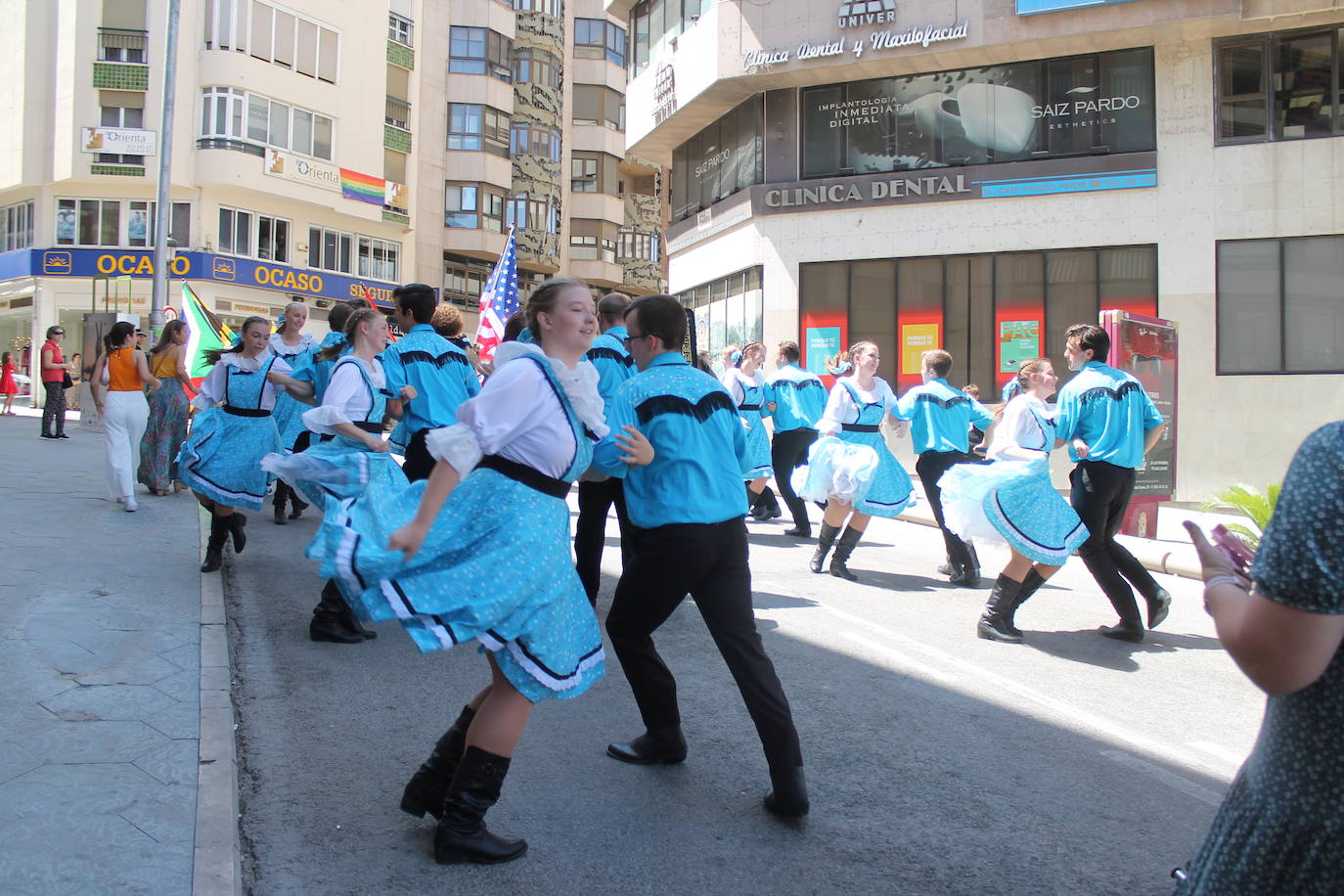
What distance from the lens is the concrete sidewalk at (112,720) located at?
11.1 feet

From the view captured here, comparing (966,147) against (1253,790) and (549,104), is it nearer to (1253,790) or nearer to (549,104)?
(1253,790)

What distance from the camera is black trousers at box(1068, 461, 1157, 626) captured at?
23.8ft

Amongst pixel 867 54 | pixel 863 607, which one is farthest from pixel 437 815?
pixel 867 54

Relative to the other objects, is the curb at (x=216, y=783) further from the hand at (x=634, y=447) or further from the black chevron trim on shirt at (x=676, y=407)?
the black chevron trim on shirt at (x=676, y=407)

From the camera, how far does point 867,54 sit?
21125 mm

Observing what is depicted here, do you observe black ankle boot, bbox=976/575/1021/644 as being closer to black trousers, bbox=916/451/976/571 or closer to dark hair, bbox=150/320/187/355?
black trousers, bbox=916/451/976/571

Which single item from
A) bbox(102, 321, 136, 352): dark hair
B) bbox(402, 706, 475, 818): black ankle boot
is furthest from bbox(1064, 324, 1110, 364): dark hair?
bbox(102, 321, 136, 352): dark hair

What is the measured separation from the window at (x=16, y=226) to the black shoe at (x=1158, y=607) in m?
38.4

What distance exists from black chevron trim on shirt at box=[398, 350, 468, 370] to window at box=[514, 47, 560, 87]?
4544cm

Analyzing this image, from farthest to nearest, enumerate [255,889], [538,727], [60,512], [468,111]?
[468,111] < [60,512] < [538,727] < [255,889]

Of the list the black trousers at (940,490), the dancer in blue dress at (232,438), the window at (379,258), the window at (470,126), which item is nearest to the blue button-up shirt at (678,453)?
the dancer in blue dress at (232,438)

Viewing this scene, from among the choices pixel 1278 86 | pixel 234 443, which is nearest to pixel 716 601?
pixel 234 443

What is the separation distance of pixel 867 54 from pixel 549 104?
32.6 metres

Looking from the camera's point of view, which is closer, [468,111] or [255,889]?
[255,889]
